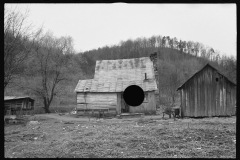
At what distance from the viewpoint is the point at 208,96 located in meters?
16.2

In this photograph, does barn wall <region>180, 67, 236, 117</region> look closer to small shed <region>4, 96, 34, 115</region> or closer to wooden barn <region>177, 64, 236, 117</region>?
wooden barn <region>177, 64, 236, 117</region>

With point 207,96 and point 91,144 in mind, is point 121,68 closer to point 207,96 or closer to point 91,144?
point 91,144

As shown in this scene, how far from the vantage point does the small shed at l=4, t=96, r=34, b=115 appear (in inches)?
90.0

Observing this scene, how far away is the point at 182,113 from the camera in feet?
55.7

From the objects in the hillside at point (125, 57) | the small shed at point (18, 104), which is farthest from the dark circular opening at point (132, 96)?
the small shed at point (18, 104)

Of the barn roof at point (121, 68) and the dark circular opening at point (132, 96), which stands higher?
the barn roof at point (121, 68)

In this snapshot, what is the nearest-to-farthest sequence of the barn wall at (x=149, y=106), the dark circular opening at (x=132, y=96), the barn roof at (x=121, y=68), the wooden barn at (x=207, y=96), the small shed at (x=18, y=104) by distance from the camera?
the small shed at (x=18, y=104) → the dark circular opening at (x=132, y=96) → the barn roof at (x=121, y=68) → the wooden barn at (x=207, y=96) → the barn wall at (x=149, y=106)

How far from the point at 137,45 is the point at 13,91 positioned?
1997 mm

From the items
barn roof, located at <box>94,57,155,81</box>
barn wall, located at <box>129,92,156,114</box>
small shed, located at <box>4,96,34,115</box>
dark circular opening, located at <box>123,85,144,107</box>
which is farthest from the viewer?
barn wall, located at <box>129,92,156,114</box>

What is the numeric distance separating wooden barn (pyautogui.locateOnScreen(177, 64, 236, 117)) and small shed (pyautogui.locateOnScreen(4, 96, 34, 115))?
1488cm

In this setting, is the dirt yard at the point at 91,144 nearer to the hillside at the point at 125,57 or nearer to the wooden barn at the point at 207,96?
the hillside at the point at 125,57

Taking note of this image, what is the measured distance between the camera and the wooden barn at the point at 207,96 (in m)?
16.1

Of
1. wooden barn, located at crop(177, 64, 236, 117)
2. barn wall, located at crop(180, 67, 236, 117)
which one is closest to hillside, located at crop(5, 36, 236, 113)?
wooden barn, located at crop(177, 64, 236, 117)

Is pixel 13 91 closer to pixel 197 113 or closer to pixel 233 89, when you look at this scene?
pixel 197 113
